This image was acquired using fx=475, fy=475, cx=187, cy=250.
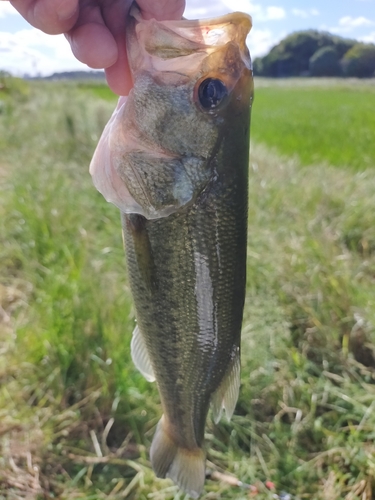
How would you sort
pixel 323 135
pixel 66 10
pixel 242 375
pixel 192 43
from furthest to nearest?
pixel 323 135
pixel 242 375
pixel 66 10
pixel 192 43

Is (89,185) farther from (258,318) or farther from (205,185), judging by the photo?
Answer: (205,185)

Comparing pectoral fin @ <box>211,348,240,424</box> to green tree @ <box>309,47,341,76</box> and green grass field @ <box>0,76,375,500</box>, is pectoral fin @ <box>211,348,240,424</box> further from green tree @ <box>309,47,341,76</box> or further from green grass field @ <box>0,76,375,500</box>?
green tree @ <box>309,47,341,76</box>

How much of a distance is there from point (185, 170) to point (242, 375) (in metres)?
2.18

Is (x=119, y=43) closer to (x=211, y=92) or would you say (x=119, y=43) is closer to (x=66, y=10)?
(x=66, y=10)

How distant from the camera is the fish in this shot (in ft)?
4.43

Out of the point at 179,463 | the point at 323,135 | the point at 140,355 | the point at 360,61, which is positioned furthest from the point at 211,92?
the point at 360,61

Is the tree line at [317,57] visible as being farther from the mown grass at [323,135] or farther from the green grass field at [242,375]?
the green grass field at [242,375]

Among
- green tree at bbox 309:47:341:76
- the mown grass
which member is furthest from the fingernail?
green tree at bbox 309:47:341:76

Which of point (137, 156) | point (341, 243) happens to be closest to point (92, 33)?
point (137, 156)

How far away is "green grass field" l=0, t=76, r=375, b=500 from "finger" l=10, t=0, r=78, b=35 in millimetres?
2064

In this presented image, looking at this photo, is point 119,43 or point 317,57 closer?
point 119,43

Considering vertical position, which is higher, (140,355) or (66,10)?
(66,10)

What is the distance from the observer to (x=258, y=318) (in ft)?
11.8

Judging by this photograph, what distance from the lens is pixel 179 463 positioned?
6.02 feet
